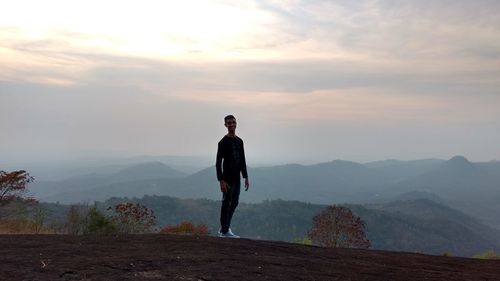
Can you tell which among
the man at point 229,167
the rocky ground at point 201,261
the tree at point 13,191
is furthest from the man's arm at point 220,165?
the tree at point 13,191

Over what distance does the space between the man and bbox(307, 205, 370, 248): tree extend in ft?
24.3

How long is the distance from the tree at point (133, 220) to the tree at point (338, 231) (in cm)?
585

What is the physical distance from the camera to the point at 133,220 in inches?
537

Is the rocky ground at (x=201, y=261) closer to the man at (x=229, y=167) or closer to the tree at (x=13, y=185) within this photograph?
the man at (x=229, y=167)

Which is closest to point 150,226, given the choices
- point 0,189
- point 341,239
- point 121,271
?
point 0,189

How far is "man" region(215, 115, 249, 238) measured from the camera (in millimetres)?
9211

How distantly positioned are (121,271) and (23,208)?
1061cm

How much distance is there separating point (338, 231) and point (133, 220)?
7314 mm

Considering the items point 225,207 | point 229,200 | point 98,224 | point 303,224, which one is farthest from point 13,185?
point 303,224

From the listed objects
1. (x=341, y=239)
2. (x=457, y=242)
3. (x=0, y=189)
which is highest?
(x=0, y=189)

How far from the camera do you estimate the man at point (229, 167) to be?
30.2 ft

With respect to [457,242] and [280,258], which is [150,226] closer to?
[280,258]

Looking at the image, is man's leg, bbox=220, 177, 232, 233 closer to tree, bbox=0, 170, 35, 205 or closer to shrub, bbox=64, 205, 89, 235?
shrub, bbox=64, 205, 89, 235

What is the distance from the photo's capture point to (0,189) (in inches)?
611
